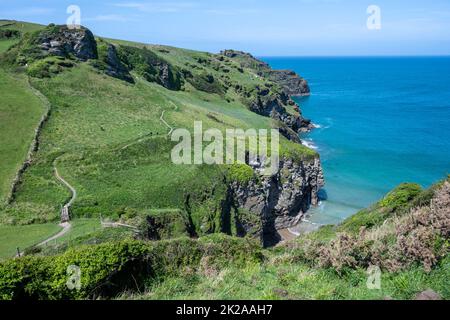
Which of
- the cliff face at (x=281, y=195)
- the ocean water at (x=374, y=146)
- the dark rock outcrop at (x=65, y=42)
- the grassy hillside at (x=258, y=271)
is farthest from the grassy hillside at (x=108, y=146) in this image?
the grassy hillside at (x=258, y=271)

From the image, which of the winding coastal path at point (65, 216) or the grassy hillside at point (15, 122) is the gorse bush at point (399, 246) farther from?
the grassy hillside at point (15, 122)

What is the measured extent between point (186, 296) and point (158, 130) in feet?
171

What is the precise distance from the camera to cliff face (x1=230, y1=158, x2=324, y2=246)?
187 feet

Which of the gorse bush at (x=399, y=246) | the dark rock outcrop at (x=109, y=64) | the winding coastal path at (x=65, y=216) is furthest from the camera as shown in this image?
the dark rock outcrop at (x=109, y=64)

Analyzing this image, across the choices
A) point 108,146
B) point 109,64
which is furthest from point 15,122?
point 109,64

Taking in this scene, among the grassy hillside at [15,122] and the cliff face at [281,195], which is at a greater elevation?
the grassy hillside at [15,122]

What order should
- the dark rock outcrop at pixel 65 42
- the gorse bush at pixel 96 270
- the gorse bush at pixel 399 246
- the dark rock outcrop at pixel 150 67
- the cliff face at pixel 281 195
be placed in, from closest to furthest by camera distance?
the gorse bush at pixel 399 246
the gorse bush at pixel 96 270
the cliff face at pixel 281 195
the dark rock outcrop at pixel 65 42
the dark rock outcrop at pixel 150 67

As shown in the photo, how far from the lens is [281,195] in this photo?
66.0m

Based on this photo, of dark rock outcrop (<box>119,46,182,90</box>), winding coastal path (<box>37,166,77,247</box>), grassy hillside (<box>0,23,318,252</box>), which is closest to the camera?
winding coastal path (<box>37,166,77,247</box>)

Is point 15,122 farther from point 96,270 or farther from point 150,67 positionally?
point 150,67

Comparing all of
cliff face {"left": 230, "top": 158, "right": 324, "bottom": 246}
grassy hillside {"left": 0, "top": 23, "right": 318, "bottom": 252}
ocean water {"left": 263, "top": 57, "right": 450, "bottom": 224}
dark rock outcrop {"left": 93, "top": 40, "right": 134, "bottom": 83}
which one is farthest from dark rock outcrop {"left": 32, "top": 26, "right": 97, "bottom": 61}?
ocean water {"left": 263, "top": 57, "right": 450, "bottom": 224}

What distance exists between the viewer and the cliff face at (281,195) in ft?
187

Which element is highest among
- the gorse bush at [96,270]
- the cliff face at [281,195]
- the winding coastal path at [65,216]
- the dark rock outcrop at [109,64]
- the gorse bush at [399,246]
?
the dark rock outcrop at [109,64]

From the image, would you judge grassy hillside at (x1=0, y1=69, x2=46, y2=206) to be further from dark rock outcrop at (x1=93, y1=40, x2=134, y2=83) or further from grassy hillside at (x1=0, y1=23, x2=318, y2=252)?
dark rock outcrop at (x1=93, y1=40, x2=134, y2=83)
